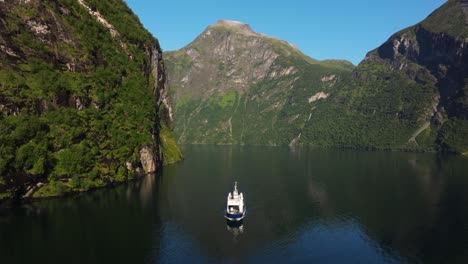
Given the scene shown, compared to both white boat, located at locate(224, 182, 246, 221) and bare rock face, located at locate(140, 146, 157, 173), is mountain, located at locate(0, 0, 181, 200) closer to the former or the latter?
bare rock face, located at locate(140, 146, 157, 173)

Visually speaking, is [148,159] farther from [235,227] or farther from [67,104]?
[235,227]

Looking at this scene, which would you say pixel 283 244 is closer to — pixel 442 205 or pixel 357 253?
pixel 357 253

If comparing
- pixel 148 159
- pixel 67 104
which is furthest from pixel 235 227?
pixel 148 159

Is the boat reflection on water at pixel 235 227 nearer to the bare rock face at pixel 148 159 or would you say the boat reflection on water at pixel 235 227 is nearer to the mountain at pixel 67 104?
the mountain at pixel 67 104

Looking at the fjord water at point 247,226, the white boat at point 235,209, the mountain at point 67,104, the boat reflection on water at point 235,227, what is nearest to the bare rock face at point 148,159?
the mountain at point 67,104

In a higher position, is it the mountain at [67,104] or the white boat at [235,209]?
the mountain at [67,104]

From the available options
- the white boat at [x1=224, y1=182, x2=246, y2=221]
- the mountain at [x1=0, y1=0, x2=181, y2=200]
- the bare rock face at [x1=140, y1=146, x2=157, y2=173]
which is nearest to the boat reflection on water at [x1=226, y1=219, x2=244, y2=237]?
the white boat at [x1=224, y1=182, x2=246, y2=221]
